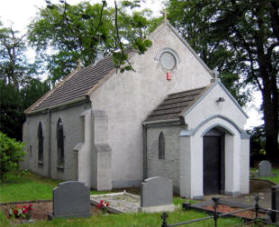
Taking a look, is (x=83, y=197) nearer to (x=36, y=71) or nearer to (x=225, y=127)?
(x=225, y=127)

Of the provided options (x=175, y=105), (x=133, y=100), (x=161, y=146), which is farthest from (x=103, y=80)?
(x=161, y=146)

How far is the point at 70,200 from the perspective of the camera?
12.1 meters

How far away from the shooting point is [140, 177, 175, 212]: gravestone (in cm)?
1292

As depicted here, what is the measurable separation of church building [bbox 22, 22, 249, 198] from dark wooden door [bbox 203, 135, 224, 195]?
5cm

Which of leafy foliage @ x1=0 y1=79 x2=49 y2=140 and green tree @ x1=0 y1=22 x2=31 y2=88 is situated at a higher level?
green tree @ x1=0 y1=22 x2=31 y2=88

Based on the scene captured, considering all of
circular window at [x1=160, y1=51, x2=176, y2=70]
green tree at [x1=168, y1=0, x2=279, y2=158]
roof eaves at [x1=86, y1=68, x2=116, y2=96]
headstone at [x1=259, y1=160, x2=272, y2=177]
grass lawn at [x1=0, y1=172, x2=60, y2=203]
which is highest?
green tree at [x1=168, y1=0, x2=279, y2=158]

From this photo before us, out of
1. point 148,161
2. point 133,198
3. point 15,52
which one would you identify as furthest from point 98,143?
point 15,52

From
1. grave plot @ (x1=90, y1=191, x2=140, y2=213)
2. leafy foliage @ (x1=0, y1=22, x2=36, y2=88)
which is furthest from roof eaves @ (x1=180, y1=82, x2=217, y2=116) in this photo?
leafy foliage @ (x1=0, y1=22, x2=36, y2=88)

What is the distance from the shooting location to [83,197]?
40.4 ft

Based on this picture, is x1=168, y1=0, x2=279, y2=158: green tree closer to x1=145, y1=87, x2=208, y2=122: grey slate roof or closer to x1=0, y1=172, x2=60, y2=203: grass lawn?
x1=145, y1=87, x2=208, y2=122: grey slate roof

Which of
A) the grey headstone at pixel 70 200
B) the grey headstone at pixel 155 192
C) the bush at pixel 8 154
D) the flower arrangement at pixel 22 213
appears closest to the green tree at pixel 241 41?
the bush at pixel 8 154

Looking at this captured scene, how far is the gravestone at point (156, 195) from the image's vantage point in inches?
509

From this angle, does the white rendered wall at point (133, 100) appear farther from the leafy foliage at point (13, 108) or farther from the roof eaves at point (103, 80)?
the leafy foliage at point (13, 108)

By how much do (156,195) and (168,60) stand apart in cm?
1005
